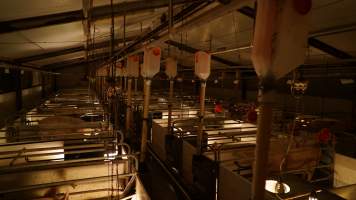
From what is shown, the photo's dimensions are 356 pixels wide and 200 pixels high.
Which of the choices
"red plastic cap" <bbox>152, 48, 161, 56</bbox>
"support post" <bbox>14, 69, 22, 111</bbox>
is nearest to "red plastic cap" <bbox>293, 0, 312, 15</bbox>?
"red plastic cap" <bbox>152, 48, 161, 56</bbox>

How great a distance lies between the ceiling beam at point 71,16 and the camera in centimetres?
418

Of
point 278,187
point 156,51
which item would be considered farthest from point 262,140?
point 156,51

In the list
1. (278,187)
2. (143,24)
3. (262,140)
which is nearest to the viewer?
(262,140)

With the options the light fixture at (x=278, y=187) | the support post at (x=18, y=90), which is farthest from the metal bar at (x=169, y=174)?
the support post at (x=18, y=90)

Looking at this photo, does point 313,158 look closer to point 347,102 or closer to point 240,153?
point 240,153

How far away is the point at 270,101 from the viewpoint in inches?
53.4

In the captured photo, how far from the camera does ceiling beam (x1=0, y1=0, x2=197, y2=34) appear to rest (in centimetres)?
418

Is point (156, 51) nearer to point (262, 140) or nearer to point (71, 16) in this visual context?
point (71, 16)

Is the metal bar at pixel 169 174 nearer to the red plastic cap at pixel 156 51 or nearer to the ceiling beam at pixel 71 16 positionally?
the red plastic cap at pixel 156 51

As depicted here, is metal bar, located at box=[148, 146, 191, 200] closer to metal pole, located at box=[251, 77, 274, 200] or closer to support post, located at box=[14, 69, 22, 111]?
metal pole, located at box=[251, 77, 274, 200]

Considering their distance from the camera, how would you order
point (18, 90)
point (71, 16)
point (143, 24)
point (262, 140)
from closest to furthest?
1. point (262, 140)
2. point (71, 16)
3. point (143, 24)
4. point (18, 90)

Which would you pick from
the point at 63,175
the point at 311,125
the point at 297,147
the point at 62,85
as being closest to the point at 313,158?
the point at 297,147

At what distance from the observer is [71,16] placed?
4.54m

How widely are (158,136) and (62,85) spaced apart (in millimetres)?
16114
